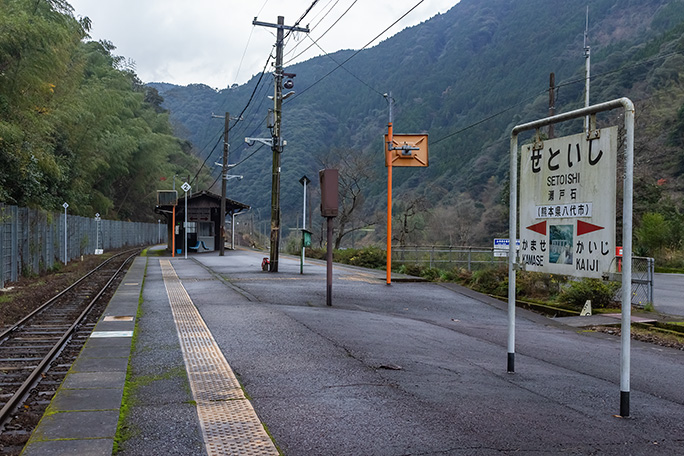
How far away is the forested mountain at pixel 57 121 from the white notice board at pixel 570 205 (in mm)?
14301

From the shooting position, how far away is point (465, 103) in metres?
76.8

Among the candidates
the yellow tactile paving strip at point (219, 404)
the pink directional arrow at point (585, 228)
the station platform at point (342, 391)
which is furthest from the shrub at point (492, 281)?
the pink directional arrow at point (585, 228)

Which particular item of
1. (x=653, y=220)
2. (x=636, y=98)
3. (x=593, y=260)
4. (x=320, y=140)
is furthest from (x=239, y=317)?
(x=320, y=140)

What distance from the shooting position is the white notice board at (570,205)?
16.1ft

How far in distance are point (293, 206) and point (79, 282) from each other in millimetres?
64752

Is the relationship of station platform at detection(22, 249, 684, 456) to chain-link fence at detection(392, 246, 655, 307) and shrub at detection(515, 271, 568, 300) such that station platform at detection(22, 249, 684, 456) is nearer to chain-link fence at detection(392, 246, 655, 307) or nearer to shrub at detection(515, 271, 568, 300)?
chain-link fence at detection(392, 246, 655, 307)

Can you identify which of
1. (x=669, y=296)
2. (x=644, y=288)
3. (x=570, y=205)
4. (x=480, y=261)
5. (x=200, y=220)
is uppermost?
(x=200, y=220)

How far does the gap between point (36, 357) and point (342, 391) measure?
443 cm

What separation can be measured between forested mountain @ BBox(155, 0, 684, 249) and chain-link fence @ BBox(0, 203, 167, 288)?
13485 millimetres

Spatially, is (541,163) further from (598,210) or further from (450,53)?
(450,53)

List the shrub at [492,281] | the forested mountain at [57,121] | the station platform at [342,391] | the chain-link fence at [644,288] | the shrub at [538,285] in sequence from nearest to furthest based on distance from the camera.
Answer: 1. the station platform at [342,391]
2. the chain-link fence at [644,288]
3. the shrub at [538,285]
4. the shrub at [492,281]
5. the forested mountain at [57,121]

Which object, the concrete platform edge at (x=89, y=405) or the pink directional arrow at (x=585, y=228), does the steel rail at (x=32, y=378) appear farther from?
the pink directional arrow at (x=585, y=228)

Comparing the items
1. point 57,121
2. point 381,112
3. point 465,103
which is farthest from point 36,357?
point 381,112

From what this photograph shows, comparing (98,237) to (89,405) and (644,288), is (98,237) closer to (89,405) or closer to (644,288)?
(644,288)
